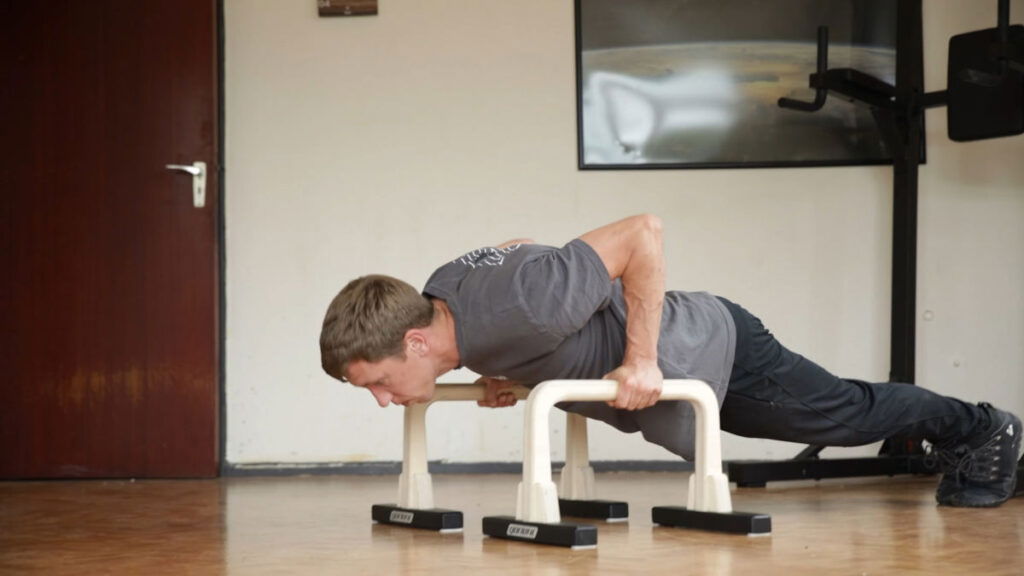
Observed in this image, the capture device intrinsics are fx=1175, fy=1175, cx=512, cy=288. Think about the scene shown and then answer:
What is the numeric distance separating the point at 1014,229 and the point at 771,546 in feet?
8.75

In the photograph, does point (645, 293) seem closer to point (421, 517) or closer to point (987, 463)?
point (421, 517)

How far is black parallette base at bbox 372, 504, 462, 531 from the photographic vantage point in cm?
255

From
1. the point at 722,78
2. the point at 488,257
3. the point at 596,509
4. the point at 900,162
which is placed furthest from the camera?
the point at 722,78

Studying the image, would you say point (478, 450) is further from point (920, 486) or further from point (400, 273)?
point (920, 486)

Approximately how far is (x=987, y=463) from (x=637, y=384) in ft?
3.62

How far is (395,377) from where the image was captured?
2.23m

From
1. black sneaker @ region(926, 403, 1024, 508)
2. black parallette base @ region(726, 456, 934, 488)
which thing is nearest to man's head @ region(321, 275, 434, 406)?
black sneaker @ region(926, 403, 1024, 508)

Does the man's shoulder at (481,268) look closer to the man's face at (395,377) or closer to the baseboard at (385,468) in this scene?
the man's face at (395,377)

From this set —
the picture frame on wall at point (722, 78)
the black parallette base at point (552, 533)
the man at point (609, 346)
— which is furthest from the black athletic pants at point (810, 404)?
the picture frame on wall at point (722, 78)

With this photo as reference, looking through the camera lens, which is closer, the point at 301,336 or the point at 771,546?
the point at 771,546

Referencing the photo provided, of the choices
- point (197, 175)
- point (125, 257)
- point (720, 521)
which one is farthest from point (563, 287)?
point (125, 257)

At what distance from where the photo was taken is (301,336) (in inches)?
173

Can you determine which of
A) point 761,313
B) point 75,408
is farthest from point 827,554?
point 75,408

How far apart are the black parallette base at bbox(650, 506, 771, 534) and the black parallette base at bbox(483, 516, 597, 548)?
0.32m
